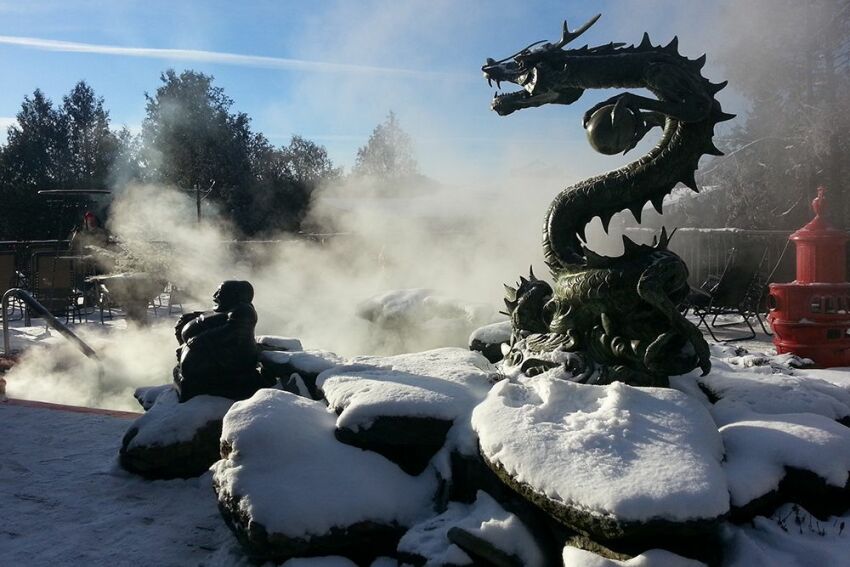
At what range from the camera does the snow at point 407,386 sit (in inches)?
126

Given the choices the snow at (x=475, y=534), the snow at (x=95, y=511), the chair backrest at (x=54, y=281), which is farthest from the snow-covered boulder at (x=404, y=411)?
the chair backrest at (x=54, y=281)

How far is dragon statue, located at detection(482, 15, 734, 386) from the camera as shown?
131 inches

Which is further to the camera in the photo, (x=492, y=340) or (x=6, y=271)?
(x=6, y=271)

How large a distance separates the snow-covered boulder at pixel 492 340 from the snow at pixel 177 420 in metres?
2.15

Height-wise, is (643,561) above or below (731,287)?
below

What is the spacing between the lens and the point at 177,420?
412 centimetres

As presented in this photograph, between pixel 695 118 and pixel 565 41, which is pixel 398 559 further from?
pixel 565 41

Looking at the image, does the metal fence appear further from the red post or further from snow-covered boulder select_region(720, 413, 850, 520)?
snow-covered boulder select_region(720, 413, 850, 520)

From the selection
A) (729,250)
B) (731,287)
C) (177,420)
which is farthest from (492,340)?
(729,250)

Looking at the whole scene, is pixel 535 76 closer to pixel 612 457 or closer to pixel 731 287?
pixel 612 457

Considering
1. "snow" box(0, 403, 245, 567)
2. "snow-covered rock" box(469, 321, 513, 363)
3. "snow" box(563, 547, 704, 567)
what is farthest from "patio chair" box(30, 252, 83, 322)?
"snow" box(563, 547, 704, 567)

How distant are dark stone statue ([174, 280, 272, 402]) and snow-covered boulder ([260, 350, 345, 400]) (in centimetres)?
14

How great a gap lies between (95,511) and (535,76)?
12.0ft

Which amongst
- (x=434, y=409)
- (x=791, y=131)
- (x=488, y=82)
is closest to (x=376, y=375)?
(x=434, y=409)
